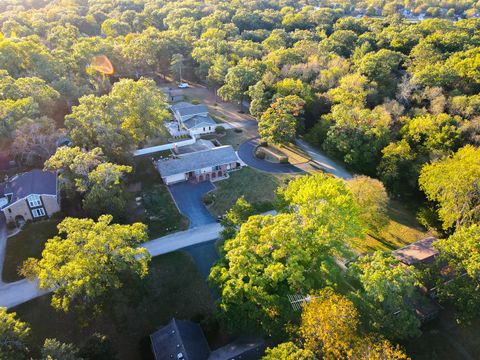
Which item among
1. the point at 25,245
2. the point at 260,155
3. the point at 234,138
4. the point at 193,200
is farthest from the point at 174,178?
the point at 25,245

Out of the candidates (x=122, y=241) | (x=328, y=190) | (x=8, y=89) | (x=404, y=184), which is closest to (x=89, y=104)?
(x=8, y=89)

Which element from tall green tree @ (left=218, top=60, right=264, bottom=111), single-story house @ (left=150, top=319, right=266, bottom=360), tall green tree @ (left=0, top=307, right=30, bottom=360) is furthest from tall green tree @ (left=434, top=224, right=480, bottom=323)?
tall green tree @ (left=218, top=60, right=264, bottom=111)

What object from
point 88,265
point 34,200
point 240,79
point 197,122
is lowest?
point 34,200

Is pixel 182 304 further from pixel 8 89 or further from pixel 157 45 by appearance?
pixel 157 45

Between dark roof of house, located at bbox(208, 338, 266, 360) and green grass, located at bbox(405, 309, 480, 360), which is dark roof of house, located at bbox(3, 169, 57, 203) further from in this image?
green grass, located at bbox(405, 309, 480, 360)

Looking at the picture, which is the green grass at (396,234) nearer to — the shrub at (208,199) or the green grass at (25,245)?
the shrub at (208,199)

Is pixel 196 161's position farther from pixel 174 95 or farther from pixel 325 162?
pixel 174 95

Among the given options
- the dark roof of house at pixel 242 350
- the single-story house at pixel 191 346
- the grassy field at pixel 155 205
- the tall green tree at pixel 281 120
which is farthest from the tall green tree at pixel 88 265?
the tall green tree at pixel 281 120

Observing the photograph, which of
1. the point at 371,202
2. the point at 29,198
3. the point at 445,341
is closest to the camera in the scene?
the point at 445,341
